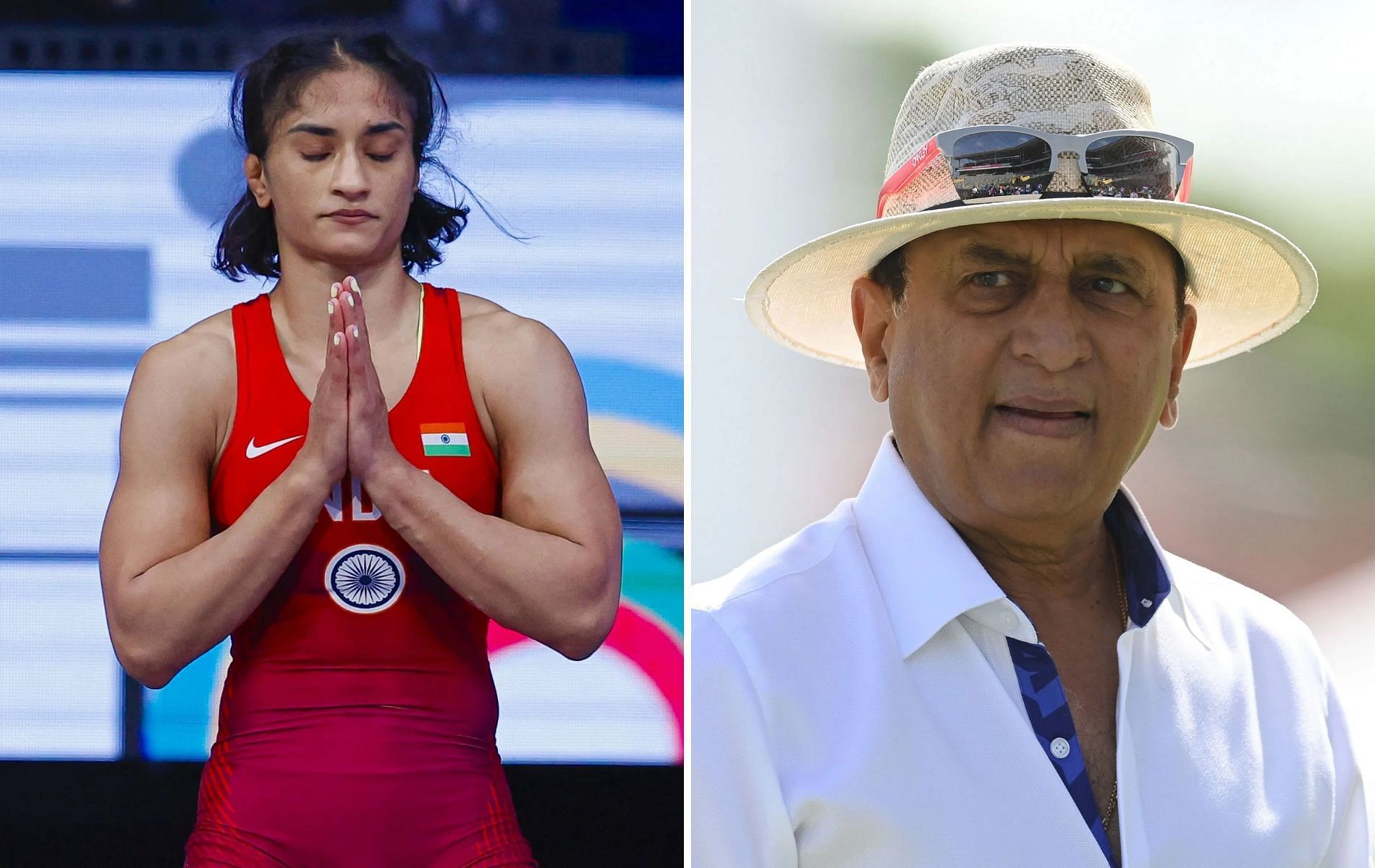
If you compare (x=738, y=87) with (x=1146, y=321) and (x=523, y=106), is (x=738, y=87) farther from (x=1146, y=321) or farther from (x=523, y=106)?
(x=1146, y=321)

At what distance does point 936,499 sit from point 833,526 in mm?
163

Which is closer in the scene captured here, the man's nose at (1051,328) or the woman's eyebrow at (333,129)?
the man's nose at (1051,328)

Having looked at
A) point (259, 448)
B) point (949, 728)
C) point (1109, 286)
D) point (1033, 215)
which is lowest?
point (949, 728)

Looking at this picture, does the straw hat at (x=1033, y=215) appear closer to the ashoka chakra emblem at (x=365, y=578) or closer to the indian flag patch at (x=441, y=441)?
the indian flag patch at (x=441, y=441)

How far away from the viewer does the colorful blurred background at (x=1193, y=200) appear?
2441 mm

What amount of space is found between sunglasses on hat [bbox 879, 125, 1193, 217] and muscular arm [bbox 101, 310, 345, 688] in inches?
37.4

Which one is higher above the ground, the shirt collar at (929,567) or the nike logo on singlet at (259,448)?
the nike logo on singlet at (259,448)

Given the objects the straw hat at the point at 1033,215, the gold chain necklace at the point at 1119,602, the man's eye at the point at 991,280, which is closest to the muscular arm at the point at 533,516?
the straw hat at the point at 1033,215

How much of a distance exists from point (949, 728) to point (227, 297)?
4.16 feet

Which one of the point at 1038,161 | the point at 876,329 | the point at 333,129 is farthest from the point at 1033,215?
the point at 333,129

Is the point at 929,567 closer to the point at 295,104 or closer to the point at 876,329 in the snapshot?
the point at 876,329

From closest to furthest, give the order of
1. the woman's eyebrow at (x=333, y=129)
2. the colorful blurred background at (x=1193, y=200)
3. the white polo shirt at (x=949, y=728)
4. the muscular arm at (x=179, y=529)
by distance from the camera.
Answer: the white polo shirt at (x=949, y=728) → the muscular arm at (x=179, y=529) → the woman's eyebrow at (x=333, y=129) → the colorful blurred background at (x=1193, y=200)

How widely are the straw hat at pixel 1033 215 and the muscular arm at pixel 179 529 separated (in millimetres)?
774

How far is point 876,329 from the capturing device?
2135mm
